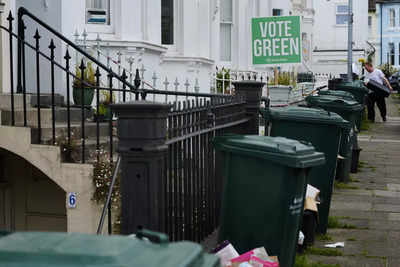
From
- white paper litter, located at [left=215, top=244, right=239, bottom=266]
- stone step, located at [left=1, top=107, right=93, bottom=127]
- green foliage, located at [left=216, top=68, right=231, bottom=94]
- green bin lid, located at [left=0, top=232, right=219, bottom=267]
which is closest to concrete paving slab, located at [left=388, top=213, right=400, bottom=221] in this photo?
white paper litter, located at [left=215, top=244, right=239, bottom=266]

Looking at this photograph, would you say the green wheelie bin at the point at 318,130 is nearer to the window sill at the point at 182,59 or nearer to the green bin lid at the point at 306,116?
the green bin lid at the point at 306,116

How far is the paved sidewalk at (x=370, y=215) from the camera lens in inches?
262

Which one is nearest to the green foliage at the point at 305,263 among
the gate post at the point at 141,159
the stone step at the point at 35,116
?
the gate post at the point at 141,159

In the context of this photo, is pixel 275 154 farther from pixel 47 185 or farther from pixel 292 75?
pixel 292 75

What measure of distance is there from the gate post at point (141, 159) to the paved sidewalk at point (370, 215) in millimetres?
2409

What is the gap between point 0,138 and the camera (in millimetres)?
8273

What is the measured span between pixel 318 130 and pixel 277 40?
5.36 m

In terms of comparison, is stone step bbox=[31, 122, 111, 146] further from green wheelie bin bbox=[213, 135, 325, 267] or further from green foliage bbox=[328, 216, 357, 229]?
green wheelie bin bbox=[213, 135, 325, 267]

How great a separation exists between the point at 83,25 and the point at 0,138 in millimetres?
3600

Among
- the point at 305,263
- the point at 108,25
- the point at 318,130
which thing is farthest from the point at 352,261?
the point at 108,25

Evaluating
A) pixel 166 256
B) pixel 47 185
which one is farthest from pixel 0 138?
pixel 166 256

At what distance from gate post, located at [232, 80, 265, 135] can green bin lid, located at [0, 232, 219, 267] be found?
A: 510 centimetres

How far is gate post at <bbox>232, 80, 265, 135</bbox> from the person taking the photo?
307 inches

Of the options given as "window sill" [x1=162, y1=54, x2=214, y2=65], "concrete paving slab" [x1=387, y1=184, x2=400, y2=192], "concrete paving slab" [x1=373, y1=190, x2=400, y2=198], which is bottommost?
"concrete paving slab" [x1=373, y1=190, x2=400, y2=198]
